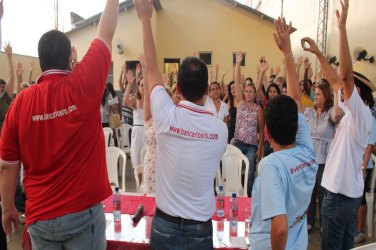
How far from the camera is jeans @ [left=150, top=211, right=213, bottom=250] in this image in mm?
1406

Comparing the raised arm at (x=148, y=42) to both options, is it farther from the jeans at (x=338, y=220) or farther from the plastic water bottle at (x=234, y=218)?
the jeans at (x=338, y=220)

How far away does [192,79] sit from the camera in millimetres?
1377

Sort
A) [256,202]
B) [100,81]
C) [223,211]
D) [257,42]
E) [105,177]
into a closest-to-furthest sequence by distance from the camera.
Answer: [256,202]
[100,81]
[105,177]
[223,211]
[257,42]

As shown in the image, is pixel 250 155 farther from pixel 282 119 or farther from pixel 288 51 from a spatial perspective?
pixel 282 119

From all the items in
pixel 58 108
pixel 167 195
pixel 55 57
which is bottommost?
pixel 167 195

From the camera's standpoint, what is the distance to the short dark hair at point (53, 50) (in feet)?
4.53

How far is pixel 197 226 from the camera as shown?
4.66 ft

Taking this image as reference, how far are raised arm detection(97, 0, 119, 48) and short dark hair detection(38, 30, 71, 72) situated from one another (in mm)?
180

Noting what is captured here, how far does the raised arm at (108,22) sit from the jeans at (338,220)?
5.95ft

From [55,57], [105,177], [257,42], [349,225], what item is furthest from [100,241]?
[257,42]

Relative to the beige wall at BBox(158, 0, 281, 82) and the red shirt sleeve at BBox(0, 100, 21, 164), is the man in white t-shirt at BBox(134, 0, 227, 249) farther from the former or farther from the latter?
the beige wall at BBox(158, 0, 281, 82)

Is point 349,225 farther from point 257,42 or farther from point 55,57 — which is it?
point 257,42

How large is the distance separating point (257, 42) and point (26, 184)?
1208 centimetres

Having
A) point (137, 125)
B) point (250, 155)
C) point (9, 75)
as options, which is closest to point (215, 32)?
point (137, 125)
